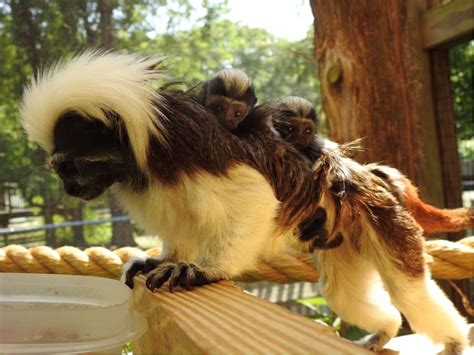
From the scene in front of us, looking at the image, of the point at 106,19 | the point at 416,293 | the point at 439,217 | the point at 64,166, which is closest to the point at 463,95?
the point at 439,217

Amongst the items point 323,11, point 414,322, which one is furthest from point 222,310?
point 323,11

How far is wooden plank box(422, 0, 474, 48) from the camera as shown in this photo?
8.34ft

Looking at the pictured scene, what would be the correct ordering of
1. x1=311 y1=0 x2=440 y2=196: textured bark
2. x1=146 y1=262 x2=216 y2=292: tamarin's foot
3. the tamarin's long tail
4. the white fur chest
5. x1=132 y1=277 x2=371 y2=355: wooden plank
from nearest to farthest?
x1=132 y1=277 x2=371 y2=355: wooden plank → x1=146 y1=262 x2=216 y2=292: tamarin's foot → the white fur chest → the tamarin's long tail → x1=311 y1=0 x2=440 y2=196: textured bark

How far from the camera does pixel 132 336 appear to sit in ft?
2.30

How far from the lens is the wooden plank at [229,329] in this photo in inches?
22.7

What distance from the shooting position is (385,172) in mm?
1997

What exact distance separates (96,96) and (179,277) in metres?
0.67

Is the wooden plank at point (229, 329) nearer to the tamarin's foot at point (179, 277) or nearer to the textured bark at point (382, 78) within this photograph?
the tamarin's foot at point (179, 277)

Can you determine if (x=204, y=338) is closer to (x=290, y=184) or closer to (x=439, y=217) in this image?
(x=290, y=184)

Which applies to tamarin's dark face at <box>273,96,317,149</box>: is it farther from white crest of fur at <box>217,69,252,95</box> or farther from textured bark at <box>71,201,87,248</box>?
textured bark at <box>71,201,87,248</box>

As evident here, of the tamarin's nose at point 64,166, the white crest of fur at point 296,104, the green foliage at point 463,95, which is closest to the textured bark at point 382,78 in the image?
the green foliage at point 463,95

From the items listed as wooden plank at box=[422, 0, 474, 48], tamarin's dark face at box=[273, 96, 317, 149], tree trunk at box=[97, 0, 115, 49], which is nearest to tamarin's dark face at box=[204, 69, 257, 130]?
tamarin's dark face at box=[273, 96, 317, 149]

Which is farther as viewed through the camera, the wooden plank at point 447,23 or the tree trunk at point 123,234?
the tree trunk at point 123,234

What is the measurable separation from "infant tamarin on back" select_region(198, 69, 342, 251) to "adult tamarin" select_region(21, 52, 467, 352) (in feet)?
0.16
